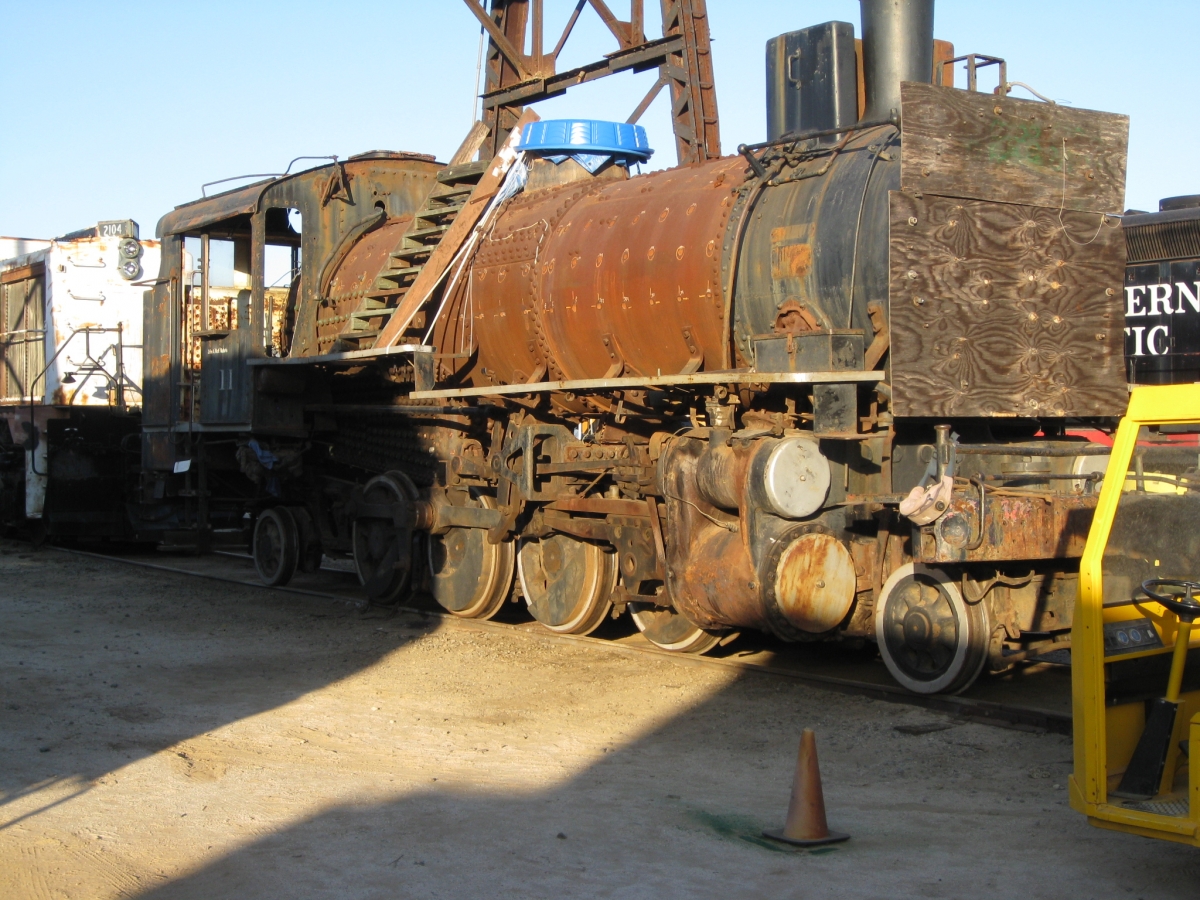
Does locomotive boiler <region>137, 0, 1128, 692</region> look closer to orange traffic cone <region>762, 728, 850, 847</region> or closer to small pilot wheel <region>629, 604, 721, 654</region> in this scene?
small pilot wheel <region>629, 604, 721, 654</region>

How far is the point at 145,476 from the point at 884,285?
9.53 metres

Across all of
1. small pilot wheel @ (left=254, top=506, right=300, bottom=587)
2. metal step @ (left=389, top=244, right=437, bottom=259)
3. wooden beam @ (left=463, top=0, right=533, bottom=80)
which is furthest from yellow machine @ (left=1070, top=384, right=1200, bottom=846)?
wooden beam @ (left=463, top=0, right=533, bottom=80)

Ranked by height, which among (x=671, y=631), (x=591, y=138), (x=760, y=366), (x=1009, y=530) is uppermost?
(x=591, y=138)

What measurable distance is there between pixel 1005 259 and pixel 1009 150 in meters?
0.58

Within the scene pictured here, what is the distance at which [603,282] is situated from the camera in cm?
801

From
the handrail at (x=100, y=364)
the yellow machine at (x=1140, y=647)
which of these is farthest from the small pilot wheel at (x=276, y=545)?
the yellow machine at (x=1140, y=647)

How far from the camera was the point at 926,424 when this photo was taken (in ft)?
22.6

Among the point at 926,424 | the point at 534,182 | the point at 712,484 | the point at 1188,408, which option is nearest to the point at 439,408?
the point at 534,182

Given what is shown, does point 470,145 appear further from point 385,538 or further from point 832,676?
point 832,676

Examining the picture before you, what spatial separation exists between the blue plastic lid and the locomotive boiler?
24mm

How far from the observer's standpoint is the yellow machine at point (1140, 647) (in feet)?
13.1

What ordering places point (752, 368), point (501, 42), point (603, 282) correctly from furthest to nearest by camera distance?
point (501, 42) < point (603, 282) < point (752, 368)

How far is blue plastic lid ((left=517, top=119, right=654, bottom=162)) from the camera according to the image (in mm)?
9336

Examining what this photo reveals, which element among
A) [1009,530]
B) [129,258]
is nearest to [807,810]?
[1009,530]
